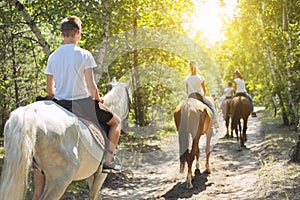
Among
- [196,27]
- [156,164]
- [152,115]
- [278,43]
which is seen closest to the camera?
[156,164]

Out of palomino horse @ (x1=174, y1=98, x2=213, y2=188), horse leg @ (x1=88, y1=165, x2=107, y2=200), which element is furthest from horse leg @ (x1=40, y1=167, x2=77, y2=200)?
palomino horse @ (x1=174, y1=98, x2=213, y2=188)

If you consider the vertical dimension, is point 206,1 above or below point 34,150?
above

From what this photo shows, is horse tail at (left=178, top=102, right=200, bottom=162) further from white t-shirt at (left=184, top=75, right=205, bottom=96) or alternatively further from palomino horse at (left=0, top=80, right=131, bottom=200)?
palomino horse at (left=0, top=80, right=131, bottom=200)

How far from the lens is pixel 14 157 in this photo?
3.42 meters

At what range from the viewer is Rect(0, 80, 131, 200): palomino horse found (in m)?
3.41

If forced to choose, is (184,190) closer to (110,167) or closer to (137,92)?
Result: (110,167)

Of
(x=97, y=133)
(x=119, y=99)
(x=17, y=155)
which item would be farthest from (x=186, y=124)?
(x=17, y=155)

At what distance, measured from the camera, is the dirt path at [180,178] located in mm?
7492

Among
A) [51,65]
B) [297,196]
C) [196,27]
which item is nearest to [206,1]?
[196,27]

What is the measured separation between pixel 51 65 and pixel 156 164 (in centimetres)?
800

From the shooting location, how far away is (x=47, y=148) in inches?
148

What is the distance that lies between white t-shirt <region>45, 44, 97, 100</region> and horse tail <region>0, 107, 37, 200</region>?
105 cm

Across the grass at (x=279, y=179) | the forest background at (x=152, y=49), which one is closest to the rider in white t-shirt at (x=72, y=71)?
the grass at (x=279, y=179)

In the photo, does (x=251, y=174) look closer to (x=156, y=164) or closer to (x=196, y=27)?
(x=156, y=164)
